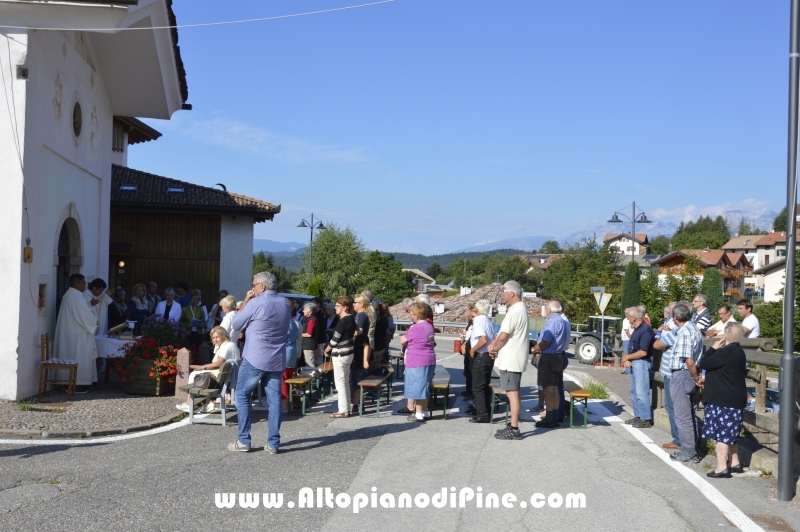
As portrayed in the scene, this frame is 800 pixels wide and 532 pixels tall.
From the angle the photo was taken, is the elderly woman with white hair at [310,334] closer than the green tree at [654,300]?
Yes

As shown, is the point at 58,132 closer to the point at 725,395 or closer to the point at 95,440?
the point at 95,440

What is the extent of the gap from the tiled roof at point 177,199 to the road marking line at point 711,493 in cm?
1727

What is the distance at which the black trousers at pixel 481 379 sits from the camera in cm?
1070

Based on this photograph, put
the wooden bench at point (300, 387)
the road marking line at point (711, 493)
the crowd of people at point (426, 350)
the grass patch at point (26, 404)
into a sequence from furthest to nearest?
the wooden bench at point (300, 387)
the grass patch at point (26, 404)
the crowd of people at point (426, 350)
the road marking line at point (711, 493)

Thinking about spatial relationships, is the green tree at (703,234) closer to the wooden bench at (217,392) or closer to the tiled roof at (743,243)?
the tiled roof at (743,243)

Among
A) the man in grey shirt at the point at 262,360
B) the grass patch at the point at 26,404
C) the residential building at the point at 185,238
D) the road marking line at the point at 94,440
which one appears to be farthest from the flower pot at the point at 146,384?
the residential building at the point at 185,238

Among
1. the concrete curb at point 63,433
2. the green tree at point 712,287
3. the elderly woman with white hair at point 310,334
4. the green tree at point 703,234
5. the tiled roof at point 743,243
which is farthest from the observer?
the green tree at point 703,234

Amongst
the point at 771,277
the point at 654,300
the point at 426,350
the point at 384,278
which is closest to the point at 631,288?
the point at 654,300

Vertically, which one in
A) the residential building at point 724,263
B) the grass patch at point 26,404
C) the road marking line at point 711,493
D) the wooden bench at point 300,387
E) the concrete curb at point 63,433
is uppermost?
the residential building at point 724,263

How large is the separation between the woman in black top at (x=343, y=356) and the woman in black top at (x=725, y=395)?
15.8 ft

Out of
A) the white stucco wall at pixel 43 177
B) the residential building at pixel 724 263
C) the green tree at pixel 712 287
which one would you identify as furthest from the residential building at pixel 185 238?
the residential building at pixel 724 263

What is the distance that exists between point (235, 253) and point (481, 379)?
1547 cm

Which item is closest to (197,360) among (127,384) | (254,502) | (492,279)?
(127,384)

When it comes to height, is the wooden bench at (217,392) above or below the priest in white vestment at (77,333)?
below
